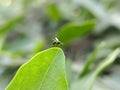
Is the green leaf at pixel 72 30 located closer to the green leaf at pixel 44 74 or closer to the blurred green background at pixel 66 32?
the blurred green background at pixel 66 32

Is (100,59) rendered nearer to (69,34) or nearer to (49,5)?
(69,34)

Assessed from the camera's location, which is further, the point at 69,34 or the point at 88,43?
the point at 88,43

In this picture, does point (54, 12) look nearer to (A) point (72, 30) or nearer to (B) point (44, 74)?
(A) point (72, 30)

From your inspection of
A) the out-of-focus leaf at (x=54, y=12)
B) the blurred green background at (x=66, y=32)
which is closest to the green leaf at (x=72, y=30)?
the blurred green background at (x=66, y=32)

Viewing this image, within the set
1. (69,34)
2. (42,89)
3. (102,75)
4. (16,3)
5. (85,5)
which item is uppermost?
(16,3)

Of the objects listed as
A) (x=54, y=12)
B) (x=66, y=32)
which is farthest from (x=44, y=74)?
(x=54, y=12)

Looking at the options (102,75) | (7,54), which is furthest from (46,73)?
(7,54)
